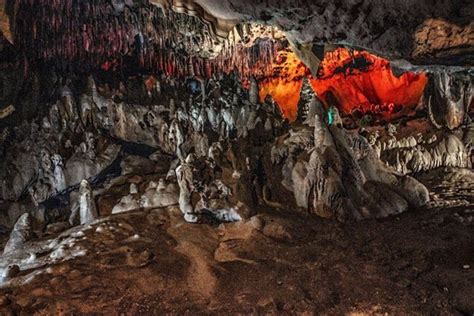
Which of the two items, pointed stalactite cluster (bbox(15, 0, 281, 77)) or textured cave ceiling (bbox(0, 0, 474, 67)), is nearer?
textured cave ceiling (bbox(0, 0, 474, 67))

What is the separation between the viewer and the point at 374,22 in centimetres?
450

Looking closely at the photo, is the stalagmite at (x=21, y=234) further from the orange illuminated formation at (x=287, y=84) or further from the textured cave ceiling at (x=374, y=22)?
the orange illuminated formation at (x=287, y=84)

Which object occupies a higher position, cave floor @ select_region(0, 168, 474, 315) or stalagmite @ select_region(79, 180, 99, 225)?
stalagmite @ select_region(79, 180, 99, 225)

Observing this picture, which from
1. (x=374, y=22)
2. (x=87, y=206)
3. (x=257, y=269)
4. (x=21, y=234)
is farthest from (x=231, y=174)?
(x=374, y=22)

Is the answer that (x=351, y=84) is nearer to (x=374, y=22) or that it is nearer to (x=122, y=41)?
(x=122, y=41)

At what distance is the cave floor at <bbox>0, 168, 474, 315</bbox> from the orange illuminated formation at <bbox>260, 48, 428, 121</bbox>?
13.9m

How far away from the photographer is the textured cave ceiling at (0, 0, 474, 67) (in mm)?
4133

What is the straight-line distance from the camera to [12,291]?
4578 mm

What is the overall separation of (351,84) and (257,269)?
60.5 ft

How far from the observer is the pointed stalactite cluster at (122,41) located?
12.6 meters

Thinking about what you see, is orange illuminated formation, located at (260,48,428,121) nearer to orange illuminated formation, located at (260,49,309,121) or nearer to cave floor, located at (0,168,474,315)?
orange illuminated formation, located at (260,49,309,121)

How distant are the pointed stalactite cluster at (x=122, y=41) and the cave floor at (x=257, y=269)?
19.9 ft

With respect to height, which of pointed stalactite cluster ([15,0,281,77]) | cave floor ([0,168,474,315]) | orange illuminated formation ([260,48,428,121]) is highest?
pointed stalactite cluster ([15,0,281,77])

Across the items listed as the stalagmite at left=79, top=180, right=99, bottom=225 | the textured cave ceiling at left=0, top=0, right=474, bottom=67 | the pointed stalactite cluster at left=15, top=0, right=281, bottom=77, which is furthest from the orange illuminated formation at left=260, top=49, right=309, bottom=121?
the textured cave ceiling at left=0, top=0, right=474, bottom=67
